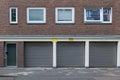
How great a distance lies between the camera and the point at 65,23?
25.7 m

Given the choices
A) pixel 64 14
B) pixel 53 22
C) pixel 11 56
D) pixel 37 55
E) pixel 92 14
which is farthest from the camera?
pixel 11 56

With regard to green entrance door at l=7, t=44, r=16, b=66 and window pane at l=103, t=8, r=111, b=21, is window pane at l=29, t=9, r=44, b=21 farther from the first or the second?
window pane at l=103, t=8, r=111, b=21

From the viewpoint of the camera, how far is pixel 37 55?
26078 millimetres

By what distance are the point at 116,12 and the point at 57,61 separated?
6333 millimetres

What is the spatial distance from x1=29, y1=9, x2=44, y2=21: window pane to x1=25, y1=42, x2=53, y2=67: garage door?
201cm

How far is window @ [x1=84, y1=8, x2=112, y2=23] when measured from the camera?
84.7 ft

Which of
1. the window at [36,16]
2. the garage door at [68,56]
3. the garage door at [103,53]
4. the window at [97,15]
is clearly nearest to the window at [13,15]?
the window at [36,16]

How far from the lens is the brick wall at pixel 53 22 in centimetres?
2553

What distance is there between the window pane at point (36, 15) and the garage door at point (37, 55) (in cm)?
201

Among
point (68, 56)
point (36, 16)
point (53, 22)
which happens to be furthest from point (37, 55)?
point (36, 16)

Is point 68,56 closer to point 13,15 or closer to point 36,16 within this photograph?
point 36,16

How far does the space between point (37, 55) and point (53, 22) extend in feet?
10.1

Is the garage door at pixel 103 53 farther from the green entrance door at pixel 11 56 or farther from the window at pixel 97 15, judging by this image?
the green entrance door at pixel 11 56

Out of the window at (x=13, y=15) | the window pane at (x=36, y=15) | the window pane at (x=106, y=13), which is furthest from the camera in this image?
the window pane at (x=106, y=13)
